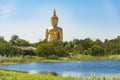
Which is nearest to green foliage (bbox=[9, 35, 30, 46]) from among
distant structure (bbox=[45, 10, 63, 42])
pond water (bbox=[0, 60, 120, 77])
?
distant structure (bbox=[45, 10, 63, 42])

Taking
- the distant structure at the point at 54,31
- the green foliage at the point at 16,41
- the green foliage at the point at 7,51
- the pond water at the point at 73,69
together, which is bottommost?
the pond water at the point at 73,69

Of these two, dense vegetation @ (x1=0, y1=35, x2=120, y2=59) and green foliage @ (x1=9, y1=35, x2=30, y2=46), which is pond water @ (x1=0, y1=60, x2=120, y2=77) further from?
green foliage @ (x1=9, y1=35, x2=30, y2=46)

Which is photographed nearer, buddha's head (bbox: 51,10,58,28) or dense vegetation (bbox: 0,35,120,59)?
dense vegetation (bbox: 0,35,120,59)

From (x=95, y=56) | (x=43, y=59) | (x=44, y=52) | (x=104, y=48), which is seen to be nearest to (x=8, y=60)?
(x=43, y=59)

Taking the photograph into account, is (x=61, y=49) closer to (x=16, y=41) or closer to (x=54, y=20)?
(x=16, y=41)

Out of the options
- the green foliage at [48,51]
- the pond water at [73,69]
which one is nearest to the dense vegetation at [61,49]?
the green foliage at [48,51]

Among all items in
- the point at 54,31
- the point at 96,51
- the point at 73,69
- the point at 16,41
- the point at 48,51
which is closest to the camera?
the point at 73,69

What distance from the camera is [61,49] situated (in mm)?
90938

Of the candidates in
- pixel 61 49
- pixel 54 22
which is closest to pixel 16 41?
pixel 61 49

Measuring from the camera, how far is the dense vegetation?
85688 millimetres

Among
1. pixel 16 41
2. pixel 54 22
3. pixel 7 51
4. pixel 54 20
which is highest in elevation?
pixel 54 20

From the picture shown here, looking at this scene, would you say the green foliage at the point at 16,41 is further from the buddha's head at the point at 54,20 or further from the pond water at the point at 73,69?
the pond water at the point at 73,69

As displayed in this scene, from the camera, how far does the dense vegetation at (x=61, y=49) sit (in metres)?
85.7

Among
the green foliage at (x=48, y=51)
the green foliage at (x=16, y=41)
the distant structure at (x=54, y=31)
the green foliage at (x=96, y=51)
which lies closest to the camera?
the green foliage at (x=48, y=51)
